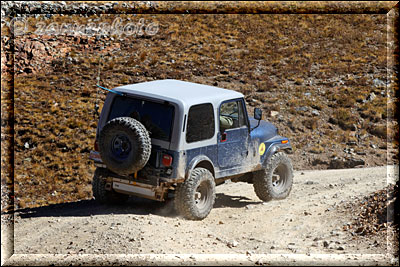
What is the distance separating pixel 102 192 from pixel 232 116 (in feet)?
9.39

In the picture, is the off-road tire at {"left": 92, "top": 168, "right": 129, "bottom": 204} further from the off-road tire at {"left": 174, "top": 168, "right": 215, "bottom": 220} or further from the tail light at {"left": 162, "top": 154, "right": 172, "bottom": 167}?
the off-road tire at {"left": 174, "top": 168, "right": 215, "bottom": 220}

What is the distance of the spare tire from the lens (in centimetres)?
1022

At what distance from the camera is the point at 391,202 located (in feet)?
35.4

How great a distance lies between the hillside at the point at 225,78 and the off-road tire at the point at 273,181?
5526 mm

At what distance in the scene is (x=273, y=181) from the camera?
13219 millimetres

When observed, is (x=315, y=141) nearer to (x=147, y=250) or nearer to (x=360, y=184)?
(x=360, y=184)

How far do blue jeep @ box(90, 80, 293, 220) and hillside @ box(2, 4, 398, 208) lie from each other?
5.76 metres

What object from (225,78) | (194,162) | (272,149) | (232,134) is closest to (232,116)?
(232,134)

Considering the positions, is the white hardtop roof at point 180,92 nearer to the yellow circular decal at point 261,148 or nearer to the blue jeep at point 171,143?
the blue jeep at point 171,143

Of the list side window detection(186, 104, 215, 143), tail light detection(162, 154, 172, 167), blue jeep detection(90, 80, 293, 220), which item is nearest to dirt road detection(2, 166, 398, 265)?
blue jeep detection(90, 80, 293, 220)

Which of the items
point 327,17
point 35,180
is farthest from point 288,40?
point 35,180

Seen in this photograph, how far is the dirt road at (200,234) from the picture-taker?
380 inches

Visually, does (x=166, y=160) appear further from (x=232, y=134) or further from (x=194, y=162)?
(x=232, y=134)

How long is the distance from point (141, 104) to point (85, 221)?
2.24 m
